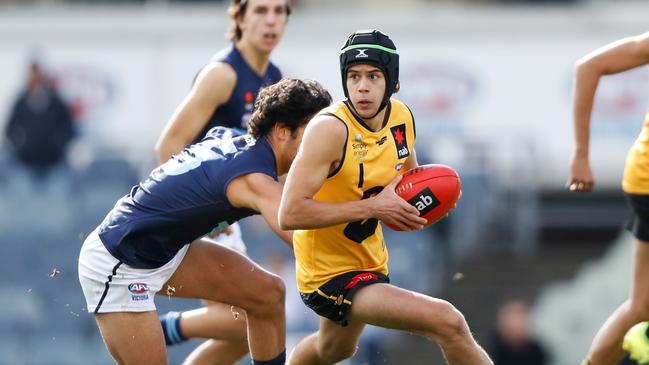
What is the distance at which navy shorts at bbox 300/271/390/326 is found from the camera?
21.1 feet

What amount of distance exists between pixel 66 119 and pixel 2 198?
1.06 meters

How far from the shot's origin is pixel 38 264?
1355 cm

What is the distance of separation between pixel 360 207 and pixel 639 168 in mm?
1654

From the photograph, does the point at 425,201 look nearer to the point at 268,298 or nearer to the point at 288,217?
the point at 288,217

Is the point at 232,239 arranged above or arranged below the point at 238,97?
below

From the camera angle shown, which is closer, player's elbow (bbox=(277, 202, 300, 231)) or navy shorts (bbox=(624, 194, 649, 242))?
player's elbow (bbox=(277, 202, 300, 231))

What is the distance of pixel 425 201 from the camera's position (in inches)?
249

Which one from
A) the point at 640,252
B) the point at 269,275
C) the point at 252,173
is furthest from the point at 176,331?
the point at 640,252

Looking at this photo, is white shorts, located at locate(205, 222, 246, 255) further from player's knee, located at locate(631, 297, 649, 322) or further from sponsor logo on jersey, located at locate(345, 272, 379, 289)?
player's knee, located at locate(631, 297, 649, 322)

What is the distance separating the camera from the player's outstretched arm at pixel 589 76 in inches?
270

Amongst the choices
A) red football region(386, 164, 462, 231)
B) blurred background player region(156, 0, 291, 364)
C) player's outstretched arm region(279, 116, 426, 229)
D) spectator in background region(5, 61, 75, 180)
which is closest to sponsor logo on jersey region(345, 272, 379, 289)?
red football region(386, 164, 462, 231)

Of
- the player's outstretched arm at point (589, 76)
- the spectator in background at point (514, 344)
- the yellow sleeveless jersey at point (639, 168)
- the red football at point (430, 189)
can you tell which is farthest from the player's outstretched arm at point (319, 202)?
the spectator in background at point (514, 344)

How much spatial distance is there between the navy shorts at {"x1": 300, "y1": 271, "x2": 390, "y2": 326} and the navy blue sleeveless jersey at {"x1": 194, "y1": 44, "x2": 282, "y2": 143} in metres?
1.54

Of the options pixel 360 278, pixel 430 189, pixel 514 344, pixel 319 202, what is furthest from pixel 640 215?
pixel 514 344
